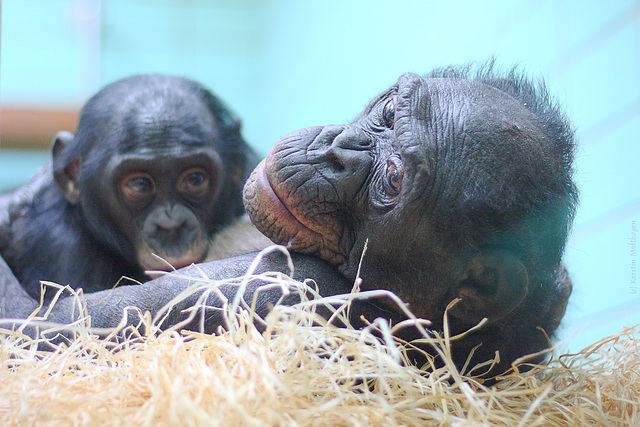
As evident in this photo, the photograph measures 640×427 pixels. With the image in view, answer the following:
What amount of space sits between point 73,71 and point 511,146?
20.7ft

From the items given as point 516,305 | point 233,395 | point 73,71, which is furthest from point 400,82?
point 73,71

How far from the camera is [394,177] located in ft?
5.37

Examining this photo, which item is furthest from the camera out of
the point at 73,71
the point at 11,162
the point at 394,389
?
the point at 11,162

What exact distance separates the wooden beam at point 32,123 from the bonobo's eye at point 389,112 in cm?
506

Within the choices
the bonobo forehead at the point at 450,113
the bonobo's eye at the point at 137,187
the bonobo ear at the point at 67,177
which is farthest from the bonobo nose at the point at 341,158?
the bonobo ear at the point at 67,177

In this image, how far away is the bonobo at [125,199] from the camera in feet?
7.84

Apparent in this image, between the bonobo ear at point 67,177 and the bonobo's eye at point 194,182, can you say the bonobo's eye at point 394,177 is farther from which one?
the bonobo ear at point 67,177

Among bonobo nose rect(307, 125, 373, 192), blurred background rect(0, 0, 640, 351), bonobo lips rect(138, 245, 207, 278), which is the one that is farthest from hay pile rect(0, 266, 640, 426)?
bonobo lips rect(138, 245, 207, 278)

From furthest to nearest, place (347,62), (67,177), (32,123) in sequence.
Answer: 1. (32,123)
2. (347,62)
3. (67,177)

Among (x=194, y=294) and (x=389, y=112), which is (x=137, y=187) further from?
(x=389, y=112)

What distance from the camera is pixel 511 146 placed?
156 centimetres

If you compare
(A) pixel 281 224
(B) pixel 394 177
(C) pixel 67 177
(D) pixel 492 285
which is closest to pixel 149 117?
(C) pixel 67 177

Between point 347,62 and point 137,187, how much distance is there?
228cm

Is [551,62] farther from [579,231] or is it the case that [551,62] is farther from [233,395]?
[233,395]
